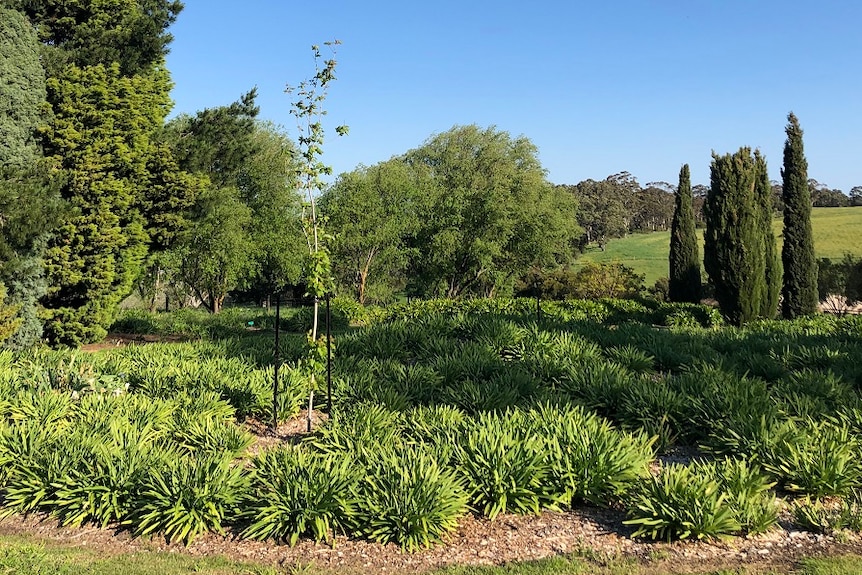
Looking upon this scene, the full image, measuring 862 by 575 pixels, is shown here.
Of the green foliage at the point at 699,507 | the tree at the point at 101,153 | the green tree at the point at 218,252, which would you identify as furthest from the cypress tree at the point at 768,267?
the green tree at the point at 218,252

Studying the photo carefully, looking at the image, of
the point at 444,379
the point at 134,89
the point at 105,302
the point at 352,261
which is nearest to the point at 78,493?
the point at 444,379

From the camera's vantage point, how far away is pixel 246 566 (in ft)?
10.6

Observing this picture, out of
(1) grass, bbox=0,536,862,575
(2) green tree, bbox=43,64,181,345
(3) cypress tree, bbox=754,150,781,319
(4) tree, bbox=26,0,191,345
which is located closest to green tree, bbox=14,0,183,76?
(4) tree, bbox=26,0,191,345

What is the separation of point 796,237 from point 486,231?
40.6ft

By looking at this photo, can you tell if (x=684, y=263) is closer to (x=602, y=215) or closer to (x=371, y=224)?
(x=371, y=224)

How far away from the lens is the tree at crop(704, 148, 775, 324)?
52.5 ft

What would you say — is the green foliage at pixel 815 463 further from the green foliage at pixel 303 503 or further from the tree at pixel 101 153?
the tree at pixel 101 153

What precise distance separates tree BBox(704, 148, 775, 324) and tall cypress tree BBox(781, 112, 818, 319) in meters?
Result: 2.82

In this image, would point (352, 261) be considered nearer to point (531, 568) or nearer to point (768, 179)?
point (768, 179)

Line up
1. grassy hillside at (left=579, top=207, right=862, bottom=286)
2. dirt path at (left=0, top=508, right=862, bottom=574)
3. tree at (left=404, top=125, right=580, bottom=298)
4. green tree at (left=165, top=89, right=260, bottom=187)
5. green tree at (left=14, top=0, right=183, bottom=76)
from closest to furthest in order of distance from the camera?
dirt path at (left=0, top=508, right=862, bottom=574) → green tree at (left=14, top=0, right=183, bottom=76) → green tree at (left=165, top=89, right=260, bottom=187) → tree at (left=404, top=125, right=580, bottom=298) → grassy hillside at (left=579, top=207, right=862, bottom=286)

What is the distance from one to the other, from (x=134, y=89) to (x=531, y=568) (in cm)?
1393

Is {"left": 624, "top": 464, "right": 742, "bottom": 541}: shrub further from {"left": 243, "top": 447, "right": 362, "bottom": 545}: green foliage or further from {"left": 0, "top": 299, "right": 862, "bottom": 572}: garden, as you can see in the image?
{"left": 243, "top": 447, "right": 362, "bottom": 545}: green foliage

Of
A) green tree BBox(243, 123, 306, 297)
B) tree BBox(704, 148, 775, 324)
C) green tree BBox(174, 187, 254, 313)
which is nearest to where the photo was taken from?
tree BBox(704, 148, 775, 324)

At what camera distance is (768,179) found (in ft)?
60.6
